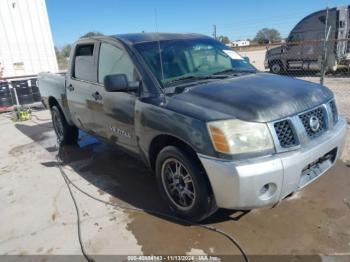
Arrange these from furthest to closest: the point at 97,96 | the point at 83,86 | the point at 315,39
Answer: the point at 315,39, the point at 83,86, the point at 97,96

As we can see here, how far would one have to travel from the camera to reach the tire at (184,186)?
2.86 meters

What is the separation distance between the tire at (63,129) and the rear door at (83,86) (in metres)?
0.84

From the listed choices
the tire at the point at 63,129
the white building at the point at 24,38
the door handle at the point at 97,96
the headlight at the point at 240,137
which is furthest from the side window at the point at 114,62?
the white building at the point at 24,38

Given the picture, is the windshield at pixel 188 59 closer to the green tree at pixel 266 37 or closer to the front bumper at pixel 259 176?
the front bumper at pixel 259 176

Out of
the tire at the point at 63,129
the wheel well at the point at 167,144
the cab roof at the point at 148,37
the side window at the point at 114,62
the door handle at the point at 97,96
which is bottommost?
the tire at the point at 63,129

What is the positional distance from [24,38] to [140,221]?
9345 millimetres

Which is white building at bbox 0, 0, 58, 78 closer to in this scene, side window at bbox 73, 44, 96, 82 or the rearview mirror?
side window at bbox 73, 44, 96, 82

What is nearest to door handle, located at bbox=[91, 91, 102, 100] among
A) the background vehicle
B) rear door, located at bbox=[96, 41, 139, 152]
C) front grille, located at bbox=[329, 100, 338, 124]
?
rear door, located at bbox=[96, 41, 139, 152]

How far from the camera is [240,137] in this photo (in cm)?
258

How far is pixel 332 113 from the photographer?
3.22m

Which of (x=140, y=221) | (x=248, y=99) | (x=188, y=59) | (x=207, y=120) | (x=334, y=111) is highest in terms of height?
(x=188, y=59)

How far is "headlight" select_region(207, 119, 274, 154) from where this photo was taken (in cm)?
256

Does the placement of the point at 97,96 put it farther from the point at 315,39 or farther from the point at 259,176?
the point at 315,39

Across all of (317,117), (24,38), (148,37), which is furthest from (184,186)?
(24,38)
